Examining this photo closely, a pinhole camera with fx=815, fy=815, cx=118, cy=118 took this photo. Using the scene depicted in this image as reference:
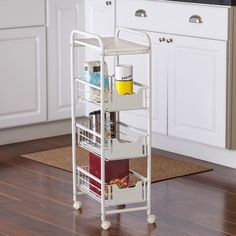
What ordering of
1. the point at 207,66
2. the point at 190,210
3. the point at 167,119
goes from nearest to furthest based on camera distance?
the point at 190,210, the point at 207,66, the point at 167,119

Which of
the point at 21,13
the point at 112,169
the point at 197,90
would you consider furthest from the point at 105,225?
the point at 21,13

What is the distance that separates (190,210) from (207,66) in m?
1.00

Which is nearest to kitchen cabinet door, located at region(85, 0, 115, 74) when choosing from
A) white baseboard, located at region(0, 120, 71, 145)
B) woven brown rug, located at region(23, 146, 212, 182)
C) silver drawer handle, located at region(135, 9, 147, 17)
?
silver drawer handle, located at region(135, 9, 147, 17)

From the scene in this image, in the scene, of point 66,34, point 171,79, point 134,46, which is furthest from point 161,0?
point 134,46

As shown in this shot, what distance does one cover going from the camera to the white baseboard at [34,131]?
5193mm

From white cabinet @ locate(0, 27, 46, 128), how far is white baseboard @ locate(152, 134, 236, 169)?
0.82m

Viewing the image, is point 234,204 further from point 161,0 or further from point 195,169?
point 161,0

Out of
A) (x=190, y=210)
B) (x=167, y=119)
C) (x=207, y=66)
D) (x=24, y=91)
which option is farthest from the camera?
(x=24, y=91)

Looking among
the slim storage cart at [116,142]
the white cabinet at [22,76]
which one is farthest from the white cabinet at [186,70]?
the slim storage cart at [116,142]

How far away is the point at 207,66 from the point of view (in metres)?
4.52

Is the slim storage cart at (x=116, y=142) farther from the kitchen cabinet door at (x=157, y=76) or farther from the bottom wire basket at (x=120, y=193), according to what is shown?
the kitchen cabinet door at (x=157, y=76)

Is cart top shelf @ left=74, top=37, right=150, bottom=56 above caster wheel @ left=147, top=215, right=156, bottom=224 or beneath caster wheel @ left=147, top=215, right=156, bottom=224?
above

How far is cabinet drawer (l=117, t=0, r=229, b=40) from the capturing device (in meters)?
4.40

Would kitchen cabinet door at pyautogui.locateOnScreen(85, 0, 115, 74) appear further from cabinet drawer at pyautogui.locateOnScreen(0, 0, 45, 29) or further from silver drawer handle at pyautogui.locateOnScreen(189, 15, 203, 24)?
silver drawer handle at pyautogui.locateOnScreen(189, 15, 203, 24)
